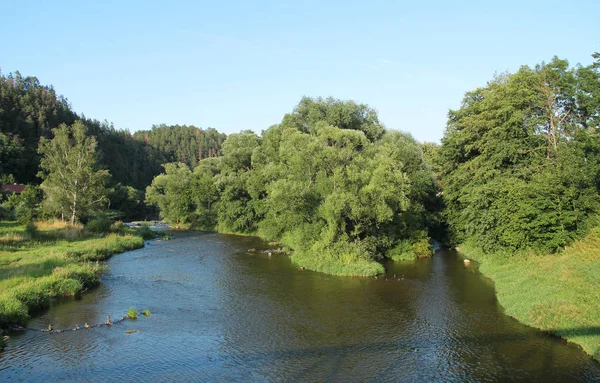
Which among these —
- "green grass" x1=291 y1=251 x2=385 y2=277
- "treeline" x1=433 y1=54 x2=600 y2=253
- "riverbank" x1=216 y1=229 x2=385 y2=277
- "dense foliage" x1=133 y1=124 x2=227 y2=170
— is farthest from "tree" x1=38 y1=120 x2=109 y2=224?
"dense foliage" x1=133 y1=124 x2=227 y2=170

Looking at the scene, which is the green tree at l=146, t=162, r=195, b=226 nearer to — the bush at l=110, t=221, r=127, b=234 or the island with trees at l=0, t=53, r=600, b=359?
the island with trees at l=0, t=53, r=600, b=359

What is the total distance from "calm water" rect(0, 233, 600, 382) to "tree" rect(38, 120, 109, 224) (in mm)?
19640

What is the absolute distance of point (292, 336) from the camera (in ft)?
71.2

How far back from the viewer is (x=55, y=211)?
49.1m

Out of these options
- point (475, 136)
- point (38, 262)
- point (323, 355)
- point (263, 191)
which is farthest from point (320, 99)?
point (323, 355)

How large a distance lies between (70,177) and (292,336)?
39523mm

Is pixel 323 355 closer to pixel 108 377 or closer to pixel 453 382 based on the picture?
pixel 453 382

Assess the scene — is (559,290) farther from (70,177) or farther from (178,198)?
(178,198)

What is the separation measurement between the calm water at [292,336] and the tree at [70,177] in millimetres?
19640

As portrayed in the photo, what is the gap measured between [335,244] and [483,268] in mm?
13229

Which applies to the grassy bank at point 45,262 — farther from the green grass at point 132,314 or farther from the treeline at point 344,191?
the treeline at point 344,191

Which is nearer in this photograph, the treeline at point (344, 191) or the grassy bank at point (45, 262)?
the grassy bank at point (45, 262)

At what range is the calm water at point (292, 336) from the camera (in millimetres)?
17594

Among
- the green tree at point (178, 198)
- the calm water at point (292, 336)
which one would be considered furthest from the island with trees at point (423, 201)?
the green tree at point (178, 198)
